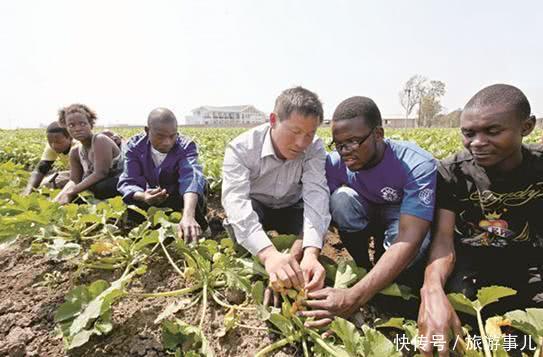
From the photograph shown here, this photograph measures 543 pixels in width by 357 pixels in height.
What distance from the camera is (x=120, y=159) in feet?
11.8

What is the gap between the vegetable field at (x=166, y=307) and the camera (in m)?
1.44

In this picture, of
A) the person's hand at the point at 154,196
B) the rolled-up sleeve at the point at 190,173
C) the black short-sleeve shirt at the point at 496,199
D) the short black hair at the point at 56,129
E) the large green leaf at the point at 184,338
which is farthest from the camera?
the short black hair at the point at 56,129

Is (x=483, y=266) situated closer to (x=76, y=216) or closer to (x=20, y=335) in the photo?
(x=20, y=335)

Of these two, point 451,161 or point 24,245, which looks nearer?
point 451,161

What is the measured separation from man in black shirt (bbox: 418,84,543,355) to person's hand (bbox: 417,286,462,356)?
2 centimetres

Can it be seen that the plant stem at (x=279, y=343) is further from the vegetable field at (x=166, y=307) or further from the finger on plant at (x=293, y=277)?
the finger on plant at (x=293, y=277)

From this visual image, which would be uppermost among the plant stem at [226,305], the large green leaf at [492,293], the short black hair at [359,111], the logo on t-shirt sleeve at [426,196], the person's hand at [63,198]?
the short black hair at [359,111]

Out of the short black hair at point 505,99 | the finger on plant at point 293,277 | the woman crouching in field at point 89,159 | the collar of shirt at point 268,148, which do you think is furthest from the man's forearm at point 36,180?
the short black hair at point 505,99

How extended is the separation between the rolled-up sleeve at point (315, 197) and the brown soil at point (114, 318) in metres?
0.46

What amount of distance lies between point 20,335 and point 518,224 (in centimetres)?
257

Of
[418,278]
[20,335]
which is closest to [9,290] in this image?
[20,335]

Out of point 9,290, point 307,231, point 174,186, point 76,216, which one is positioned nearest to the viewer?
point 307,231

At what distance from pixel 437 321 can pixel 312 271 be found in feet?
1.84

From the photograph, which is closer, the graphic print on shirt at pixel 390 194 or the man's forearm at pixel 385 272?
the man's forearm at pixel 385 272
